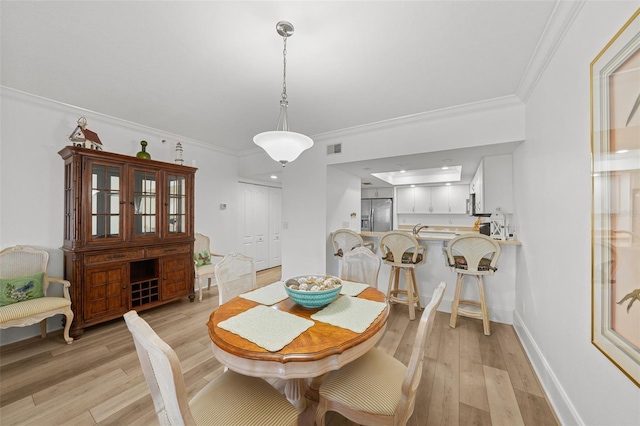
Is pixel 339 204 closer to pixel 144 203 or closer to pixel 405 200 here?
pixel 144 203

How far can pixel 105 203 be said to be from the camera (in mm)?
2939

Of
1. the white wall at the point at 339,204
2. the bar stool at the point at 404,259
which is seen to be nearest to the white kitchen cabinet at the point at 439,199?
the white wall at the point at 339,204

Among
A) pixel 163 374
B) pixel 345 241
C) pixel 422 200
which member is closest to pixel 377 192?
pixel 422 200

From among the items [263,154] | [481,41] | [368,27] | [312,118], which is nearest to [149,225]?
[263,154]

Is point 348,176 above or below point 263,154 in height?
below

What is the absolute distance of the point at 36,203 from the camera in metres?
2.77

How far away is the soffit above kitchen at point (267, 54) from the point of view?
155 centimetres

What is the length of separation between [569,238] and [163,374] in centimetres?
223

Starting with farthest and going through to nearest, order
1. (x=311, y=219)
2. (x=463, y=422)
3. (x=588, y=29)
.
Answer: (x=311, y=219), (x=463, y=422), (x=588, y=29)

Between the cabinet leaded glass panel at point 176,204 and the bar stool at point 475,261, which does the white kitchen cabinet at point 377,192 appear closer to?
the bar stool at point 475,261

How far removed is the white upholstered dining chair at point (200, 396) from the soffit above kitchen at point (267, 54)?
1.83 meters

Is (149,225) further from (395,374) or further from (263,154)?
→ (395,374)

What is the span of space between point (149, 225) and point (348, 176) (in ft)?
10.7

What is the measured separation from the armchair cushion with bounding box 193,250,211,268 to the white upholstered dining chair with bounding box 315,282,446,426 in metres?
3.35
